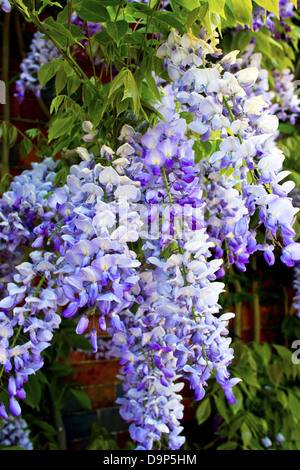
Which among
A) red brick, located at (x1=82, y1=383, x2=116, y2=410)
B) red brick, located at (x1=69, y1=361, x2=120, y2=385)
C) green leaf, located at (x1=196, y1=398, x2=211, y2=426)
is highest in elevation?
green leaf, located at (x1=196, y1=398, x2=211, y2=426)

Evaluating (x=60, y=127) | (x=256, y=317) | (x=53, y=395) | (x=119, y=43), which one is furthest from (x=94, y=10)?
(x=256, y=317)

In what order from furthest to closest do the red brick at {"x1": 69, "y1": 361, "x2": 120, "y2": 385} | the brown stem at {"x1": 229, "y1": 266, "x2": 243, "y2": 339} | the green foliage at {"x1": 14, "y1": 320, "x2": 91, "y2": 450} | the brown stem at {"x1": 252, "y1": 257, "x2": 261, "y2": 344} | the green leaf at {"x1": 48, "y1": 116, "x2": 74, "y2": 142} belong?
the brown stem at {"x1": 252, "y1": 257, "x2": 261, "y2": 344} → the brown stem at {"x1": 229, "y1": 266, "x2": 243, "y2": 339} → the red brick at {"x1": 69, "y1": 361, "x2": 120, "y2": 385} → the green foliage at {"x1": 14, "y1": 320, "x2": 91, "y2": 450} → the green leaf at {"x1": 48, "y1": 116, "x2": 74, "y2": 142}

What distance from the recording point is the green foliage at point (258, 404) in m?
1.43

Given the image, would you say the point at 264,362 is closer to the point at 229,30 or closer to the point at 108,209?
the point at 229,30

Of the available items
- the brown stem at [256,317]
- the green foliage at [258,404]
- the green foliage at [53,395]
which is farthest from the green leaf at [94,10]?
the brown stem at [256,317]

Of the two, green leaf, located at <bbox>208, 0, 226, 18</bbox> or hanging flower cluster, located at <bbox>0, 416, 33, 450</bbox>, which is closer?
green leaf, located at <bbox>208, 0, 226, 18</bbox>

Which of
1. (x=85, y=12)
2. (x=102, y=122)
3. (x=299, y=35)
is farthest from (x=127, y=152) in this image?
(x=299, y=35)

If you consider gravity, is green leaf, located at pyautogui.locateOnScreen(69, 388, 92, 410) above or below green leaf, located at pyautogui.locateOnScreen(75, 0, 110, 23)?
below

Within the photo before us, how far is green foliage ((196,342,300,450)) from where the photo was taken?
143 centimetres

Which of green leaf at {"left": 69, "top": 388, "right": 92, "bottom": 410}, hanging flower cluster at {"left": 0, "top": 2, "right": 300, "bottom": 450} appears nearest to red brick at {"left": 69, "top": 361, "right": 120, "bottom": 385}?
green leaf at {"left": 69, "top": 388, "right": 92, "bottom": 410}

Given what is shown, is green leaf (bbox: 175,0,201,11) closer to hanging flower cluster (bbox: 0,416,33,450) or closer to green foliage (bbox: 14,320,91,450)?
green foliage (bbox: 14,320,91,450)

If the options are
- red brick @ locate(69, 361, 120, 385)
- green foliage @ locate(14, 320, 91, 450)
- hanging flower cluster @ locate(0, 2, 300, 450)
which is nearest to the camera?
hanging flower cluster @ locate(0, 2, 300, 450)

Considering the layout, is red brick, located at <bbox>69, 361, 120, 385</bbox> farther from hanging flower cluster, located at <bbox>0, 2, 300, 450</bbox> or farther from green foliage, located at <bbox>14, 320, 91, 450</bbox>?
hanging flower cluster, located at <bbox>0, 2, 300, 450</bbox>

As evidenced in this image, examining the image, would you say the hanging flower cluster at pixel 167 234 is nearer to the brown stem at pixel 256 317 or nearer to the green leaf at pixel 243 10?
the green leaf at pixel 243 10
